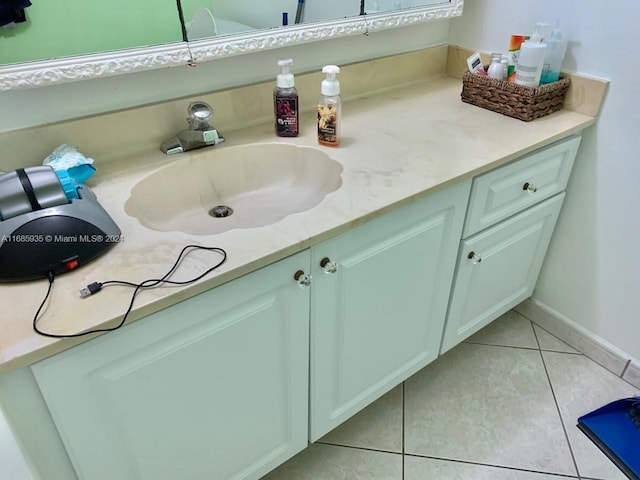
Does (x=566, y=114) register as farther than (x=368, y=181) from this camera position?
Yes

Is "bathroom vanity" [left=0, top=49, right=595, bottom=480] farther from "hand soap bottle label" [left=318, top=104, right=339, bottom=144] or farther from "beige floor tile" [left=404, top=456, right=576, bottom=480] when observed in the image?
"beige floor tile" [left=404, top=456, right=576, bottom=480]

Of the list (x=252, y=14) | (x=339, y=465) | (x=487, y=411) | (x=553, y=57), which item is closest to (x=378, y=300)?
(x=339, y=465)

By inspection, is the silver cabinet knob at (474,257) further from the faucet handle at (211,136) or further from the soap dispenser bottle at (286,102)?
the faucet handle at (211,136)

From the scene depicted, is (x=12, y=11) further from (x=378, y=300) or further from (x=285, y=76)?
(x=378, y=300)

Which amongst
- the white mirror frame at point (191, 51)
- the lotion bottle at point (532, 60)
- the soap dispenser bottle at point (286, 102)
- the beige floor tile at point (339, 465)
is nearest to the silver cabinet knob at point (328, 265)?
the soap dispenser bottle at point (286, 102)

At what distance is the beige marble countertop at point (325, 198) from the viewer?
75 cm

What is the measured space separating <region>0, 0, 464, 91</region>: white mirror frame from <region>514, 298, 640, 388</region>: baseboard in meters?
1.12

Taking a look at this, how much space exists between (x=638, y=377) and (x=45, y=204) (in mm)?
1774

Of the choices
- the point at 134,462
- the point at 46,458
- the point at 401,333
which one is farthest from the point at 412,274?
the point at 46,458

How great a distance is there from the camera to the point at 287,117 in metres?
1.28

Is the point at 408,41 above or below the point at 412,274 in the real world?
above

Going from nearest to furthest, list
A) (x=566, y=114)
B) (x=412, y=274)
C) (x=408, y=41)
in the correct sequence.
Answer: (x=412, y=274) < (x=566, y=114) < (x=408, y=41)

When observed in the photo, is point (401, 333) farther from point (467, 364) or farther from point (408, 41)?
point (408, 41)

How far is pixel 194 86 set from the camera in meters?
1.27
